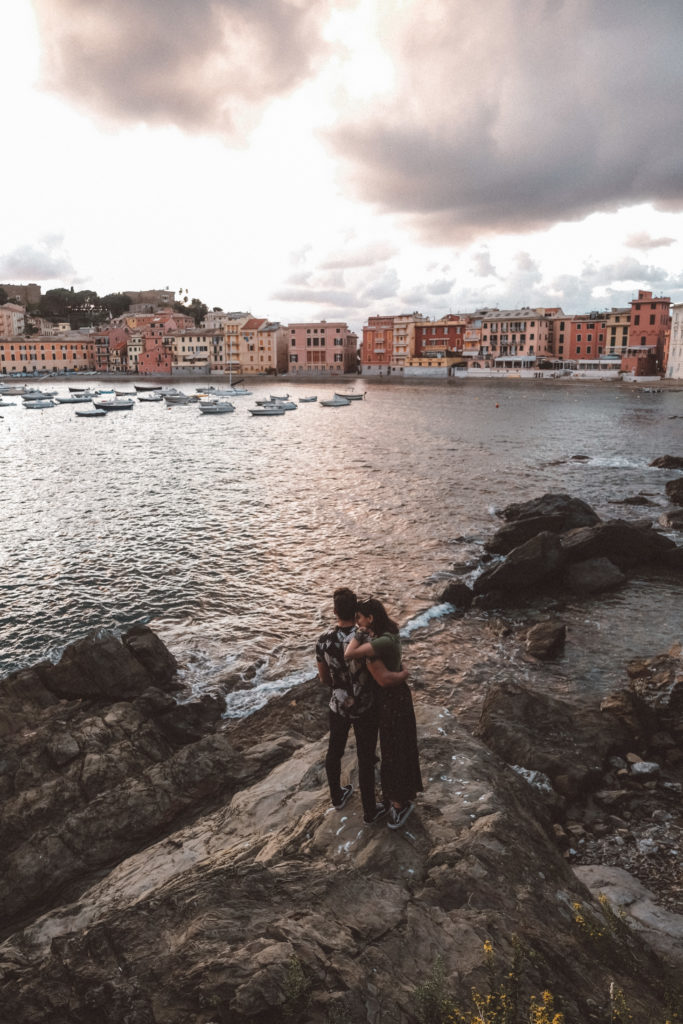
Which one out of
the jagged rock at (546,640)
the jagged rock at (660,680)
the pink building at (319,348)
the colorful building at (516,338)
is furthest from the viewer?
the pink building at (319,348)

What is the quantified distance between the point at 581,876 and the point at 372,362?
556 ft

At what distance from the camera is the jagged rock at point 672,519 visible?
24.5 metres

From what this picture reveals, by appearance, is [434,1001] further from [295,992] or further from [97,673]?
[97,673]

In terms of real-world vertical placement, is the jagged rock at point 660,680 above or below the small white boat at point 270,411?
below

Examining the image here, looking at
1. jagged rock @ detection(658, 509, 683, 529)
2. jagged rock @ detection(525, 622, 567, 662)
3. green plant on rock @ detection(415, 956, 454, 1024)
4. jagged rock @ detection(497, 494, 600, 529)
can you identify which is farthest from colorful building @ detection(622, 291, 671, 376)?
green plant on rock @ detection(415, 956, 454, 1024)

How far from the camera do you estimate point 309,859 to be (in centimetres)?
589

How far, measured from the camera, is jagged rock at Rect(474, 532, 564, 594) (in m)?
17.9

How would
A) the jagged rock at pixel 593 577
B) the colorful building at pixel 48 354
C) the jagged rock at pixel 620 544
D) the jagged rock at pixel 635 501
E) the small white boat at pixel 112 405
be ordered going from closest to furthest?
the jagged rock at pixel 593 577, the jagged rock at pixel 620 544, the jagged rock at pixel 635 501, the small white boat at pixel 112 405, the colorful building at pixel 48 354

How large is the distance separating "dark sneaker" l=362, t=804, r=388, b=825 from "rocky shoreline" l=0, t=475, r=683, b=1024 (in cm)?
8

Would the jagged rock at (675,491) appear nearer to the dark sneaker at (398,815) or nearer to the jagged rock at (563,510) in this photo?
the jagged rock at (563,510)

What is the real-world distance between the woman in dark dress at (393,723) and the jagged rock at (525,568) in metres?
12.2

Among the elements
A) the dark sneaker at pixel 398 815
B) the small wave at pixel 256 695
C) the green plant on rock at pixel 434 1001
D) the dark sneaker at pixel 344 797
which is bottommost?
the small wave at pixel 256 695

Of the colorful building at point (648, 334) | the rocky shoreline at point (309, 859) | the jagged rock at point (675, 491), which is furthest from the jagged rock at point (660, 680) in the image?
the colorful building at point (648, 334)

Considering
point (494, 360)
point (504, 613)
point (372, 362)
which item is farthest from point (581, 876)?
point (372, 362)
